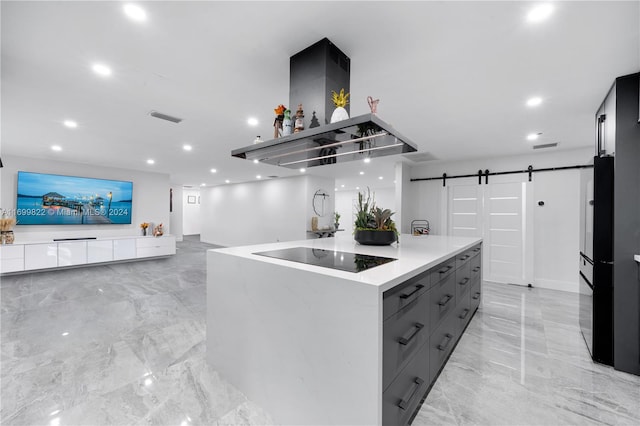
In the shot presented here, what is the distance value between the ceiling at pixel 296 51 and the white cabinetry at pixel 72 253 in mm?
2899

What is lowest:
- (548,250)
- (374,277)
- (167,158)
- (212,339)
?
(212,339)

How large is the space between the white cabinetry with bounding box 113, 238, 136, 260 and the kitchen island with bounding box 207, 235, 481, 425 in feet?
18.3

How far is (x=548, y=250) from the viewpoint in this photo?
4.61 metres

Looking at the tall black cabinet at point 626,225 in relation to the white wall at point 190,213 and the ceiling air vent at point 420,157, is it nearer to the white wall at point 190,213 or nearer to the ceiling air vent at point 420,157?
the ceiling air vent at point 420,157

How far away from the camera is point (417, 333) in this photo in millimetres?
1484

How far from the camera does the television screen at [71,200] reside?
5.24 meters

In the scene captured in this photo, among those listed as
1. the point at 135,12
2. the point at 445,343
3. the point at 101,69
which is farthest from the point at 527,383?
the point at 101,69

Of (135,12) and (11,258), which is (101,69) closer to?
(135,12)

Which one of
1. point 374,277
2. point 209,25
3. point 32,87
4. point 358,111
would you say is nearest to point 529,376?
point 374,277

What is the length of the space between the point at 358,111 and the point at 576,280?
4.76 m

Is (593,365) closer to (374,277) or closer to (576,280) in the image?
(374,277)

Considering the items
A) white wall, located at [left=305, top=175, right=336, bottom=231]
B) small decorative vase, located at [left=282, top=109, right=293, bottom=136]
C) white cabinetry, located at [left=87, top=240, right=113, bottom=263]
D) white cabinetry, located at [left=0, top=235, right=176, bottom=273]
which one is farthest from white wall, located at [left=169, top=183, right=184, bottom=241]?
small decorative vase, located at [left=282, top=109, right=293, bottom=136]

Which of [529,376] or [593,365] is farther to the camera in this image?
[593,365]

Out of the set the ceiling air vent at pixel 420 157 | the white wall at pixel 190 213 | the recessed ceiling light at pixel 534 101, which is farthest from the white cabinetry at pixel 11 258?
the recessed ceiling light at pixel 534 101
